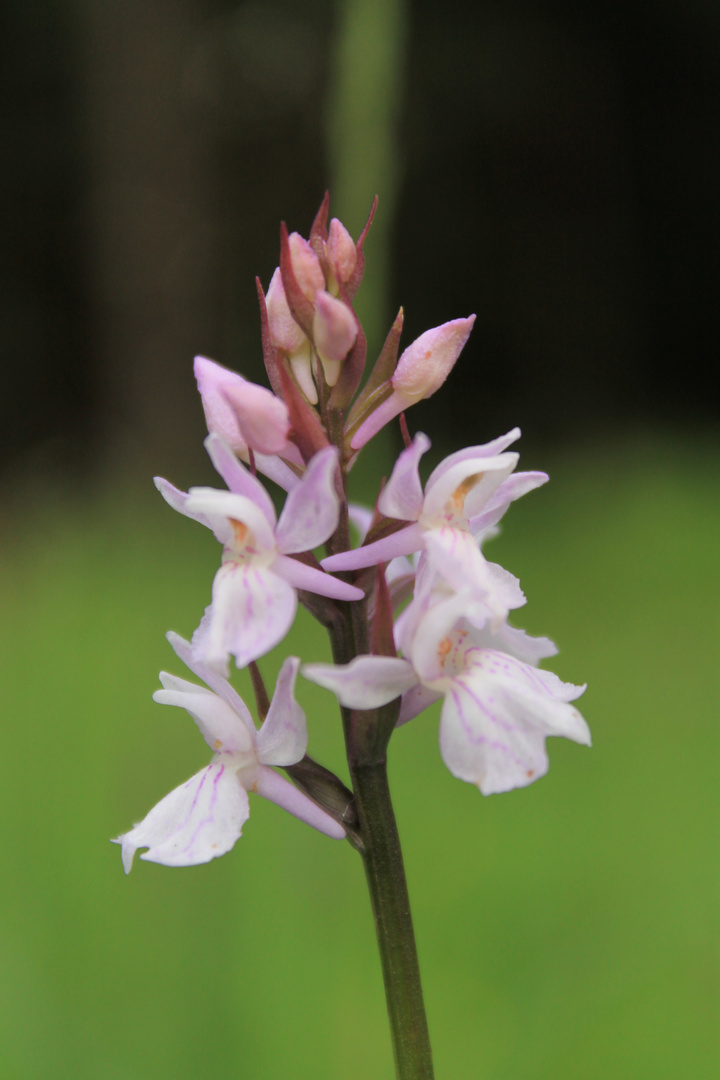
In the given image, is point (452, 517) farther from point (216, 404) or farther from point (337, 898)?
point (337, 898)

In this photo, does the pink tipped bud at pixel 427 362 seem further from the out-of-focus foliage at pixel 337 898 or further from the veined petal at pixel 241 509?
the out-of-focus foliage at pixel 337 898

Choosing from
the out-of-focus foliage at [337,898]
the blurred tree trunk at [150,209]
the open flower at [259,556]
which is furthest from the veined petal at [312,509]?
the blurred tree trunk at [150,209]

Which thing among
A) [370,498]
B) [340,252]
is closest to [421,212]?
[370,498]

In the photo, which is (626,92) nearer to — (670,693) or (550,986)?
(670,693)

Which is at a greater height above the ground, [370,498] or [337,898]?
[370,498]

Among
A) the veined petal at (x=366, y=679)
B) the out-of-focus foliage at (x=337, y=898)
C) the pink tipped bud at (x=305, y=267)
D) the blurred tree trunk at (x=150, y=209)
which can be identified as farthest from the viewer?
the blurred tree trunk at (x=150, y=209)

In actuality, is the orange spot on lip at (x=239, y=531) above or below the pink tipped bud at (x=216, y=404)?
below

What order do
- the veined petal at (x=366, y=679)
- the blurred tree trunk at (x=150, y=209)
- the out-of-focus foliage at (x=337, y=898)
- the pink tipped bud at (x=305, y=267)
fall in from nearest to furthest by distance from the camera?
the veined petal at (x=366, y=679)
the pink tipped bud at (x=305, y=267)
the out-of-focus foliage at (x=337, y=898)
the blurred tree trunk at (x=150, y=209)
